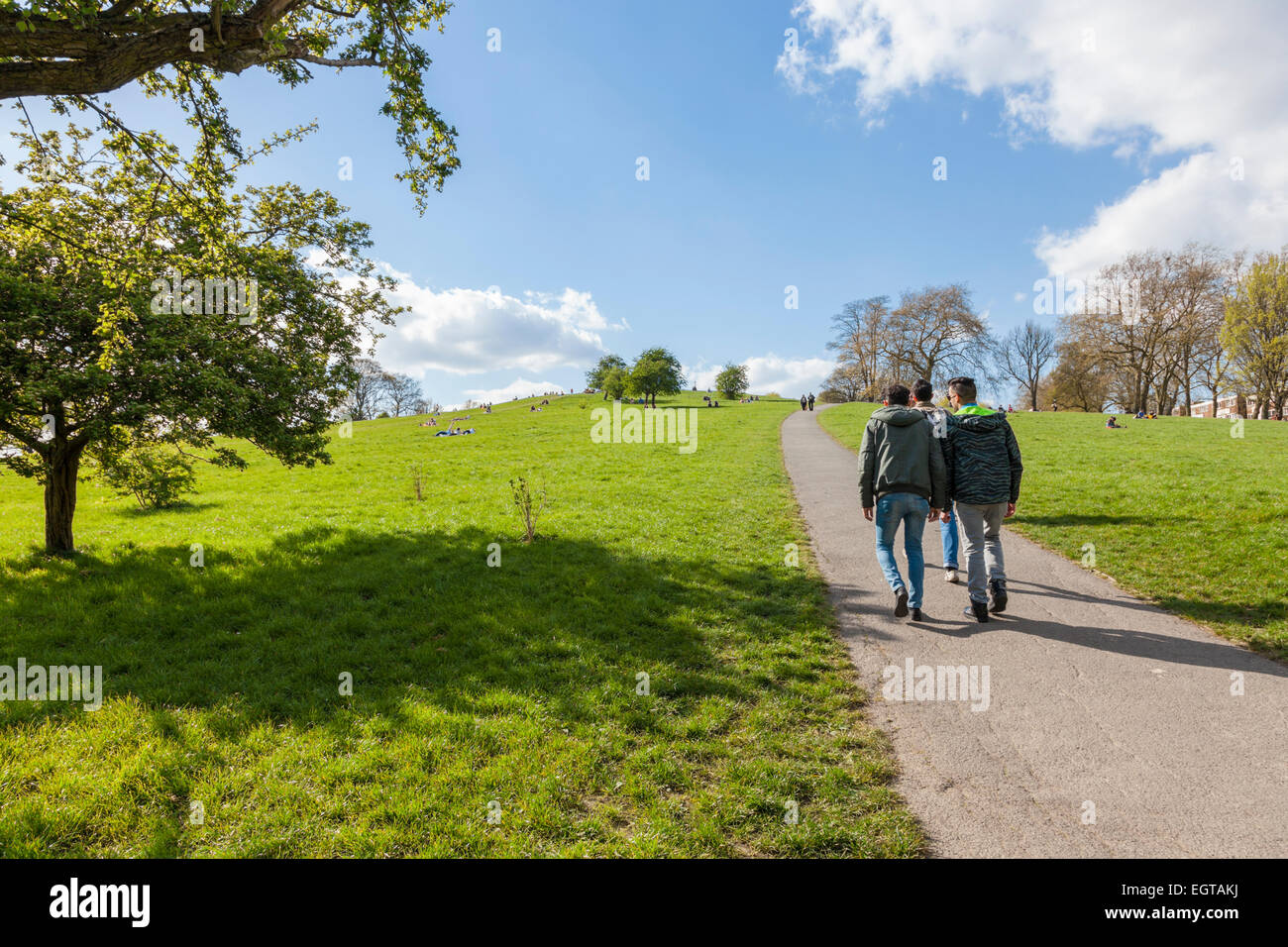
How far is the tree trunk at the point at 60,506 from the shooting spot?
9297 mm

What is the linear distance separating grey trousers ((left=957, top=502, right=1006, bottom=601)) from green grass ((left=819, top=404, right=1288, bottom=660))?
2325 mm

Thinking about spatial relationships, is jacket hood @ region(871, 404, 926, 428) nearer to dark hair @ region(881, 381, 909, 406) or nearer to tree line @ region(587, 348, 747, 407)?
dark hair @ region(881, 381, 909, 406)

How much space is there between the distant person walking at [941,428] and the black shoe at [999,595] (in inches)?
39.7

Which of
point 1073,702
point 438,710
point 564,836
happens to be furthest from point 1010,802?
point 438,710

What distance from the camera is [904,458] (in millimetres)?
6234


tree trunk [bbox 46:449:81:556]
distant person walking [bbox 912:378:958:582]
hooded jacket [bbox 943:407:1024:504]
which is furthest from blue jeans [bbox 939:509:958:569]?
tree trunk [bbox 46:449:81:556]

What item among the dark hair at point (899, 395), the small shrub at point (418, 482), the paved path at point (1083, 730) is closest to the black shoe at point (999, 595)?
the paved path at point (1083, 730)

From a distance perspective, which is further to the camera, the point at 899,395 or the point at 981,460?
the point at 899,395

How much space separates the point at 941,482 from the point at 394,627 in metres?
6.96

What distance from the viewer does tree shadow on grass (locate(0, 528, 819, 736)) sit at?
4945 mm

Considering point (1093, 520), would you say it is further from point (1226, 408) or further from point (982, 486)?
point (1226, 408)

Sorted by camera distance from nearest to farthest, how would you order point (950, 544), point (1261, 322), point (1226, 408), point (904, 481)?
point (904, 481)
point (950, 544)
point (1261, 322)
point (1226, 408)

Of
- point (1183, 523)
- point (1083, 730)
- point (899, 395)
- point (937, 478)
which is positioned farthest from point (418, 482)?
point (1183, 523)
